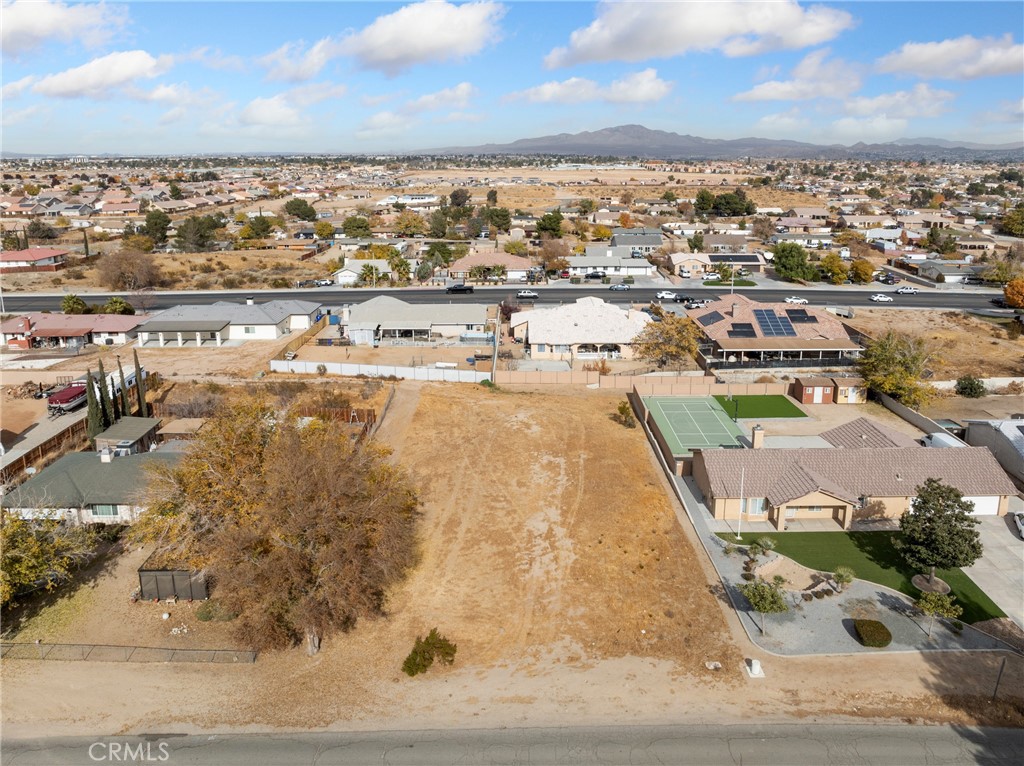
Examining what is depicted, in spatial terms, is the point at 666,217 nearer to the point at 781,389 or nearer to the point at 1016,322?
the point at 1016,322

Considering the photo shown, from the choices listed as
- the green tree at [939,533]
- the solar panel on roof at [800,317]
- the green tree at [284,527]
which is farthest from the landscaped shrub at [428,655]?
the solar panel on roof at [800,317]

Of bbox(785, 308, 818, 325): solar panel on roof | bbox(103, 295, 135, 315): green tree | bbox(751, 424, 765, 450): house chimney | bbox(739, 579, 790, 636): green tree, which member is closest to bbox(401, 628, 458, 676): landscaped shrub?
bbox(739, 579, 790, 636): green tree

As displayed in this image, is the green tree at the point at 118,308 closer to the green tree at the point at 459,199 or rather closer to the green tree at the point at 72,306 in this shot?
the green tree at the point at 72,306

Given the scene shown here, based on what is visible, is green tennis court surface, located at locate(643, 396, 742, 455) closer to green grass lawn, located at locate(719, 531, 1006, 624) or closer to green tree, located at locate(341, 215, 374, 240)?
green grass lawn, located at locate(719, 531, 1006, 624)

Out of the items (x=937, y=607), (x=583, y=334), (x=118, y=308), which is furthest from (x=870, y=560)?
(x=118, y=308)

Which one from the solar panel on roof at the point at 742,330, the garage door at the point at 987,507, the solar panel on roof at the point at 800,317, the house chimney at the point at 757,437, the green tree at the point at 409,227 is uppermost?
the green tree at the point at 409,227

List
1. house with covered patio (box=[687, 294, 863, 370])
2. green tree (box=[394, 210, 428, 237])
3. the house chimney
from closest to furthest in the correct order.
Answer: the house chimney, house with covered patio (box=[687, 294, 863, 370]), green tree (box=[394, 210, 428, 237])
